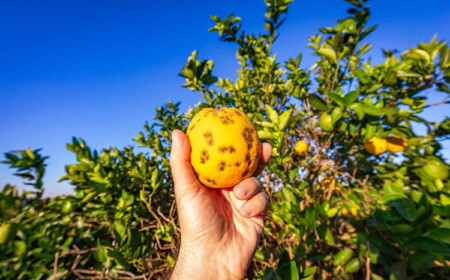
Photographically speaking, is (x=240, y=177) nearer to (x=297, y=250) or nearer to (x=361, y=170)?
(x=297, y=250)

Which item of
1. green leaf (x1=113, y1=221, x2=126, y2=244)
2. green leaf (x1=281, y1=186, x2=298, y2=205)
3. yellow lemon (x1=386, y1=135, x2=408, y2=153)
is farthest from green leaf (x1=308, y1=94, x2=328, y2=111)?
green leaf (x1=113, y1=221, x2=126, y2=244)

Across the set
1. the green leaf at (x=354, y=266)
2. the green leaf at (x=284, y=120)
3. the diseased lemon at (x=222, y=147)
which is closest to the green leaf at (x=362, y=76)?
the green leaf at (x=284, y=120)

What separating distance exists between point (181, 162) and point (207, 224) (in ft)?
1.34

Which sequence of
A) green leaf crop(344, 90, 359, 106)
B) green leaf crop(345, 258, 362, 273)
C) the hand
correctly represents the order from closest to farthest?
the hand → green leaf crop(344, 90, 359, 106) → green leaf crop(345, 258, 362, 273)

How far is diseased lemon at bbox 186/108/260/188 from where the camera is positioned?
3.44ft

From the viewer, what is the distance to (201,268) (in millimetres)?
1210

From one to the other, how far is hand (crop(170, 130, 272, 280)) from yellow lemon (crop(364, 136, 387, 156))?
127 cm

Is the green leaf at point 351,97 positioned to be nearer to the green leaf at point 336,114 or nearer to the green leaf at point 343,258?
the green leaf at point 336,114

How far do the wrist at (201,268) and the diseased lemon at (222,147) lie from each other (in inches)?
17.6

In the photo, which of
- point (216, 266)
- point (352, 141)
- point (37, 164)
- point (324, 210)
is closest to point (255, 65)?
point (352, 141)

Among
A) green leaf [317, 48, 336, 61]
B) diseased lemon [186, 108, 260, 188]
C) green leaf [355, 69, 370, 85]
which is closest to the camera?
diseased lemon [186, 108, 260, 188]

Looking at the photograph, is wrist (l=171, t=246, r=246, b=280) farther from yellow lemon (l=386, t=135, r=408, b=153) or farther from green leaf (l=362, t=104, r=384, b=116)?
yellow lemon (l=386, t=135, r=408, b=153)

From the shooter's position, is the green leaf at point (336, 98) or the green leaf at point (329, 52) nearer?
the green leaf at point (336, 98)

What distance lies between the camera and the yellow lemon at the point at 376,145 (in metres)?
1.95
